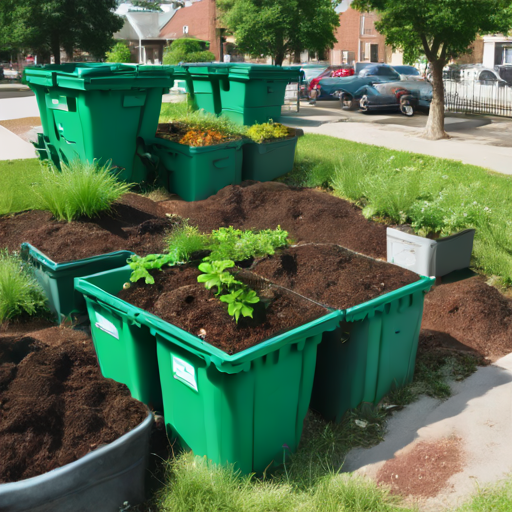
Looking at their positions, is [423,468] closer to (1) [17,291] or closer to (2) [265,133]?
(1) [17,291]

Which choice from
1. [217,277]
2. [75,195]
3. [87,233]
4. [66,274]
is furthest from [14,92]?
[217,277]

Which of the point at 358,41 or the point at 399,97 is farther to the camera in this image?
the point at 358,41

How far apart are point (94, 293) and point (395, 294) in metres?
1.67

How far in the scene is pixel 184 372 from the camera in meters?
2.91

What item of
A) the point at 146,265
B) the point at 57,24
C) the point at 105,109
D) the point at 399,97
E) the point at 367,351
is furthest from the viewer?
the point at 57,24

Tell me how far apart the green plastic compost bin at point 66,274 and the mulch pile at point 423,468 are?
7.27ft

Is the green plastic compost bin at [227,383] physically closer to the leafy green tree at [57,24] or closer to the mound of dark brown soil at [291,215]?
the mound of dark brown soil at [291,215]

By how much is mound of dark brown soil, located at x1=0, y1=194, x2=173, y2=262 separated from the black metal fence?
15.9m

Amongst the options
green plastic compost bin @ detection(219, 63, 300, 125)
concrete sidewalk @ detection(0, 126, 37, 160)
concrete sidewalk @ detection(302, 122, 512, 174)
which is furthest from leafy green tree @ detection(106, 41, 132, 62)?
green plastic compost bin @ detection(219, 63, 300, 125)

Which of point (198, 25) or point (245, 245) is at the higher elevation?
point (198, 25)

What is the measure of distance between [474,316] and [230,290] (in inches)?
92.5

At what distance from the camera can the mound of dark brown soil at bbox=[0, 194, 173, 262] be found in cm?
466

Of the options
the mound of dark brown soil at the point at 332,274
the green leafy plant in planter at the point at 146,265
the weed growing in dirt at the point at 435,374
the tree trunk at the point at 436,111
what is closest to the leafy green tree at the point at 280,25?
the tree trunk at the point at 436,111

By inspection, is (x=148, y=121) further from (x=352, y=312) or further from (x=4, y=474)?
(x=4, y=474)
